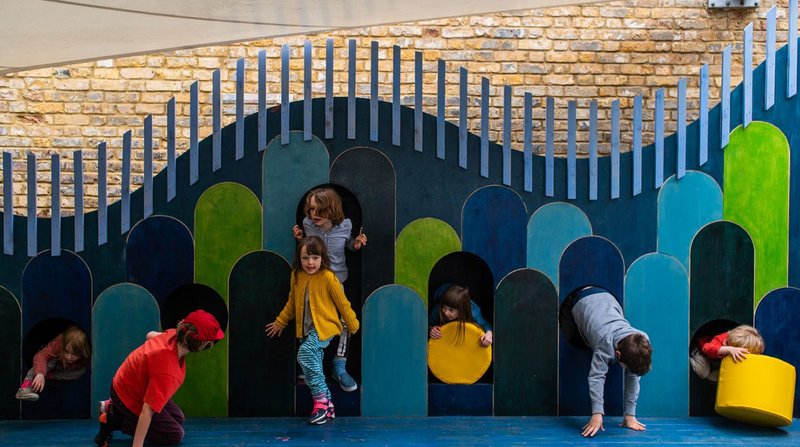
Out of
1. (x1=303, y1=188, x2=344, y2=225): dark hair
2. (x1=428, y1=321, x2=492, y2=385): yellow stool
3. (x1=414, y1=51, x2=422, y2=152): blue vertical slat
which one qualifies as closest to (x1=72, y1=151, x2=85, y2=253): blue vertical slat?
(x1=303, y1=188, x2=344, y2=225): dark hair

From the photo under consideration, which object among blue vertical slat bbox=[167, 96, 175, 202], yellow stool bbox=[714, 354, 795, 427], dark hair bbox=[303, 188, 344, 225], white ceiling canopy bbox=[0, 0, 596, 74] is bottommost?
yellow stool bbox=[714, 354, 795, 427]

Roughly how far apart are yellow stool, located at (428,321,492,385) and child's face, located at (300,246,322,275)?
37.0 inches

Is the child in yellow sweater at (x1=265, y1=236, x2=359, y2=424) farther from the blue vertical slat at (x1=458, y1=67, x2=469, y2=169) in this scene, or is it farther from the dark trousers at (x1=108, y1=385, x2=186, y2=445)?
the blue vertical slat at (x1=458, y1=67, x2=469, y2=169)

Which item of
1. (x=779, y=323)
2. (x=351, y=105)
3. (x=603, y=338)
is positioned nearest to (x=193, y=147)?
(x=351, y=105)

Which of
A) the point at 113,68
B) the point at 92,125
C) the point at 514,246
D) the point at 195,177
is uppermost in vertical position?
the point at 113,68

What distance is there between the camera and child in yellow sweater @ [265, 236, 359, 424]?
557 centimetres

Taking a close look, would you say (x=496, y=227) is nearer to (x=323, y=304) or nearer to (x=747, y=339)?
(x=323, y=304)

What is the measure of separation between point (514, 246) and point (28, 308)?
10.3ft

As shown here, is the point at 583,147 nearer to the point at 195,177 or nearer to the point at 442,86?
the point at 442,86

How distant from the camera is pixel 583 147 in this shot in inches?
315

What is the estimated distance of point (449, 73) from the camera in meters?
8.02

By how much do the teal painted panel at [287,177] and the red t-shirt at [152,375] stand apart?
0.99 m

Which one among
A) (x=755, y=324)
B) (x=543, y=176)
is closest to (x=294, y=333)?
(x=543, y=176)

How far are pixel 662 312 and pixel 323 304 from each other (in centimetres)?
222
